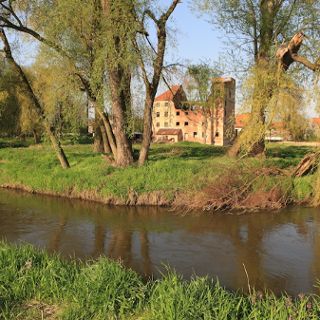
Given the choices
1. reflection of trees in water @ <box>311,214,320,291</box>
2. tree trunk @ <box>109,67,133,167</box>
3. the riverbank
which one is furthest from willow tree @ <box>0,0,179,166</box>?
reflection of trees in water @ <box>311,214,320,291</box>


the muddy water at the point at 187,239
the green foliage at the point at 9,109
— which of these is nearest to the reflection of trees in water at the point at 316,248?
the muddy water at the point at 187,239

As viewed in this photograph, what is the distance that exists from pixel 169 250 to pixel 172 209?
5105 mm

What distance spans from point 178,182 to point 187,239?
18.6 feet

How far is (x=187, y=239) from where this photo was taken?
40.8ft

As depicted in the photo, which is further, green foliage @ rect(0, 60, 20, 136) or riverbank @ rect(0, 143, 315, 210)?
green foliage @ rect(0, 60, 20, 136)

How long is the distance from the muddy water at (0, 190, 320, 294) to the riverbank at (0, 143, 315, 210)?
86cm

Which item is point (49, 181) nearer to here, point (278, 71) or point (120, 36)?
point (120, 36)

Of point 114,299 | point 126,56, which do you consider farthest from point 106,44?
point 114,299

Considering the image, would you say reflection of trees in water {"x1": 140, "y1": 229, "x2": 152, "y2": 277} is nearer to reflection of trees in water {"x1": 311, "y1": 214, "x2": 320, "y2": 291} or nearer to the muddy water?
the muddy water

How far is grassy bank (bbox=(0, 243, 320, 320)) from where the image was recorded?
5.51m

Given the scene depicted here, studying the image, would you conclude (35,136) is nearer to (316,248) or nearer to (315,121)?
(315,121)

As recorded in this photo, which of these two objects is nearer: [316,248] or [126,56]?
[316,248]

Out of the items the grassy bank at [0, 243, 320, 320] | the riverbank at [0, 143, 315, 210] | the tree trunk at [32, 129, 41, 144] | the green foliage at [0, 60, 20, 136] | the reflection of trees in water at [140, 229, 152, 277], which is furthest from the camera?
the tree trunk at [32, 129, 41, 144]

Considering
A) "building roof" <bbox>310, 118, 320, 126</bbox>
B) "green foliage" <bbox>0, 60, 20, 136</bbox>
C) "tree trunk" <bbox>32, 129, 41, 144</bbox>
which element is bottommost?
"tree trunk" <bbox>32, 129, 41, 144</bbox>
